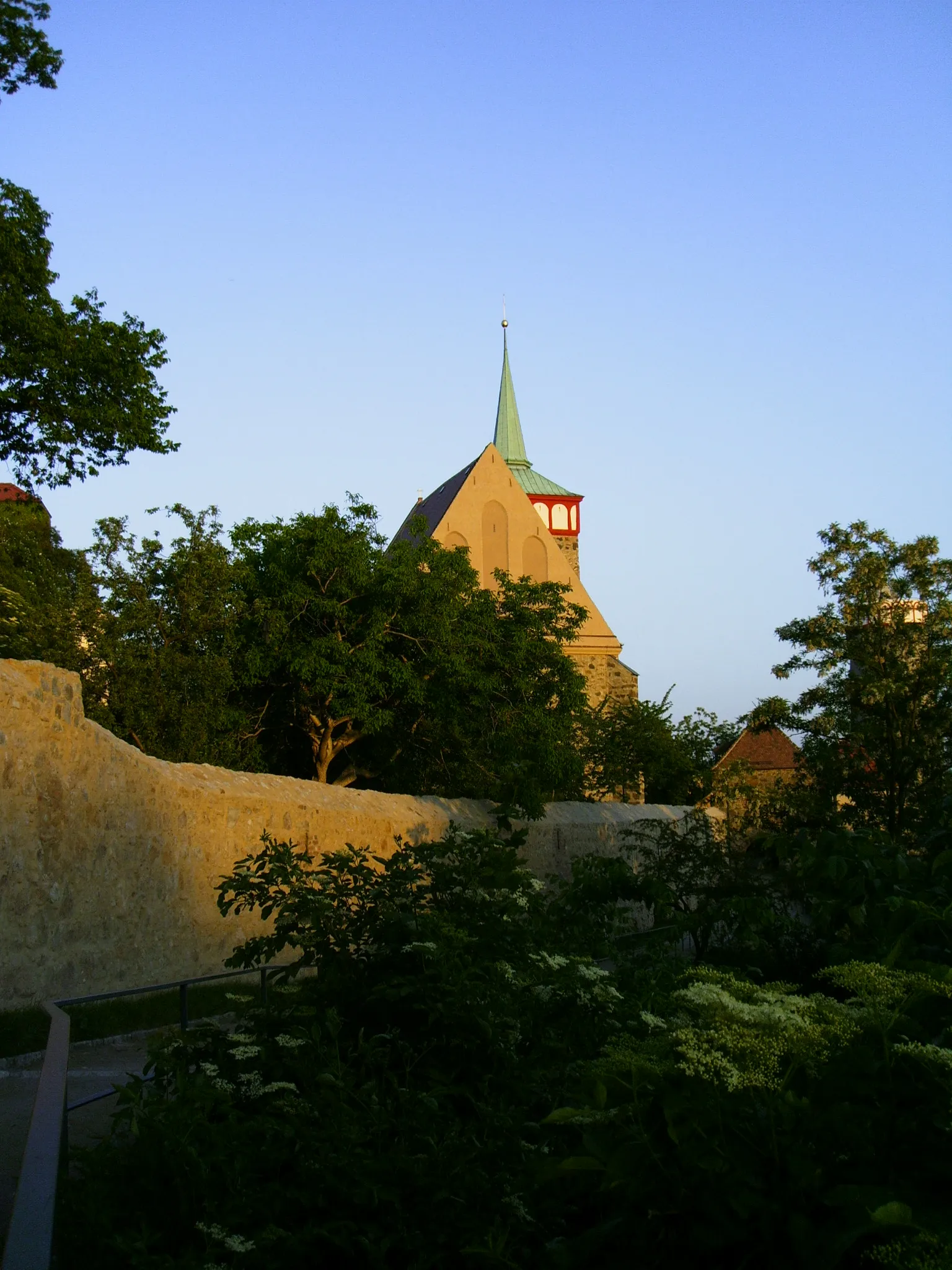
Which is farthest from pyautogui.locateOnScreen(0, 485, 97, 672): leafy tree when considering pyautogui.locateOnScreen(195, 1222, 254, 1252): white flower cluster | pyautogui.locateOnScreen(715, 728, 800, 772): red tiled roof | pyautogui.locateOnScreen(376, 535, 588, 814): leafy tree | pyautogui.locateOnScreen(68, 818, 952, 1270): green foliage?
pyautogui.locateOnScreen(715, 728, 800, 772): red tiled roof

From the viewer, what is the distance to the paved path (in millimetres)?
4840

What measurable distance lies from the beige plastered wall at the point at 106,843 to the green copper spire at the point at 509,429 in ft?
205

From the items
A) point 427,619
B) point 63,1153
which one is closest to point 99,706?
point 427,619

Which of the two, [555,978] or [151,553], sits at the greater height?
[151,553]

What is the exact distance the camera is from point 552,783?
22000 millimetres

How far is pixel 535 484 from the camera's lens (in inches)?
2908

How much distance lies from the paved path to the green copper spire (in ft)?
222

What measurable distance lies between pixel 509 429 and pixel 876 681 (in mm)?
55488

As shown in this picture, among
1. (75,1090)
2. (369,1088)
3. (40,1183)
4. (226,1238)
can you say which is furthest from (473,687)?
(40,1183)

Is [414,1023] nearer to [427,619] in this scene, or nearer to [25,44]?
[25,44]

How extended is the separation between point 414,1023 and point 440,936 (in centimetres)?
37

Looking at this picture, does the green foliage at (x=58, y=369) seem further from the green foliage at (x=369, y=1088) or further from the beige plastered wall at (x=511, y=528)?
the beige plastered wall at (x=511, y=528)

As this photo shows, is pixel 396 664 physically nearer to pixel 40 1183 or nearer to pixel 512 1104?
pixel 512 1104

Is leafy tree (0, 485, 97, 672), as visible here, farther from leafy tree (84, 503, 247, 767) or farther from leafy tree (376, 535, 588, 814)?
leafy tree (376, 535, 588, 814)
